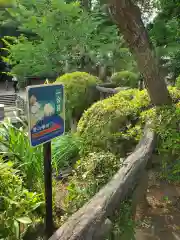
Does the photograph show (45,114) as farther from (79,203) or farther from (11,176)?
(79,203)

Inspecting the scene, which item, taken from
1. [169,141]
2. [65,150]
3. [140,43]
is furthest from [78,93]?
[169,141]

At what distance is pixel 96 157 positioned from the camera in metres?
2.88

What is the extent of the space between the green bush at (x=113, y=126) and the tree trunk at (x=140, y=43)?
0.35 metres

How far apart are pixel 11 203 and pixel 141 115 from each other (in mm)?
2351

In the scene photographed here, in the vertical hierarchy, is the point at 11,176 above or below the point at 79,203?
above

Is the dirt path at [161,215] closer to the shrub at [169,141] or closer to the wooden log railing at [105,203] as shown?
the shrub at [169,141]

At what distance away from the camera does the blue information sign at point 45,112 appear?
1.99 m

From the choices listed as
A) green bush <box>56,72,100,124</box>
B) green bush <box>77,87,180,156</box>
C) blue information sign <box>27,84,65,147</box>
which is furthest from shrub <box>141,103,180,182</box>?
green bush <box>56,72,100,124</box>

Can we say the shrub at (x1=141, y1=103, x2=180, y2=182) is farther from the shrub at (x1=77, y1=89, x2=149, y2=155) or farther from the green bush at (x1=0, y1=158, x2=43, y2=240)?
the green bush at (x1=0, y1=158, x2=43, y2=240)

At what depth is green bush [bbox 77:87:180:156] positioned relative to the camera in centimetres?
382

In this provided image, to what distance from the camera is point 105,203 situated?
2094 mm

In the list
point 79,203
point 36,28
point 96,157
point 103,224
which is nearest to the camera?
point 103,224

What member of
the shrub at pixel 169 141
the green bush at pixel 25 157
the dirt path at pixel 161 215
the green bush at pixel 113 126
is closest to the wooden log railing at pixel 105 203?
the shrub at pixel 169 141

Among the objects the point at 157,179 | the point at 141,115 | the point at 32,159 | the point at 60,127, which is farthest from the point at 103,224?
the point at 141,115
